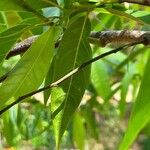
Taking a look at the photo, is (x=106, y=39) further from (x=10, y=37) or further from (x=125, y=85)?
(x=125, y=85)

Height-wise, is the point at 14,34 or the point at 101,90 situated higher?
the point at 14,34

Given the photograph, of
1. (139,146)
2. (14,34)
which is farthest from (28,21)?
(139,146)

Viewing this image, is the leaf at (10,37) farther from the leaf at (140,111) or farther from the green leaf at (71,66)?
the leaf at (140,111)

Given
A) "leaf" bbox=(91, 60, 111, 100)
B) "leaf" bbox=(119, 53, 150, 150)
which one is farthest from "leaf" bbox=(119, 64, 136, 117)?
"leaf" bbox=(119, 53, 150, 150)

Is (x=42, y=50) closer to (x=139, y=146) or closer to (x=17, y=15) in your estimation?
(x=17, y=15)

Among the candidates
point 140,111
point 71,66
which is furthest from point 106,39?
point 140,111

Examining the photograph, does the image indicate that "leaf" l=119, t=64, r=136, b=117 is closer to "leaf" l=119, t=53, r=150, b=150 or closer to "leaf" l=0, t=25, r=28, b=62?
"leaf" l=119, t=53, r=150, b=150

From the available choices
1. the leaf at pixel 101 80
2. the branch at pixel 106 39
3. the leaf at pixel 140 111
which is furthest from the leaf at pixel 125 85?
the branch at pixel 106 39

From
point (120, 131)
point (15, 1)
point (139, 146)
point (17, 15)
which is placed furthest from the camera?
point (139, 146)
